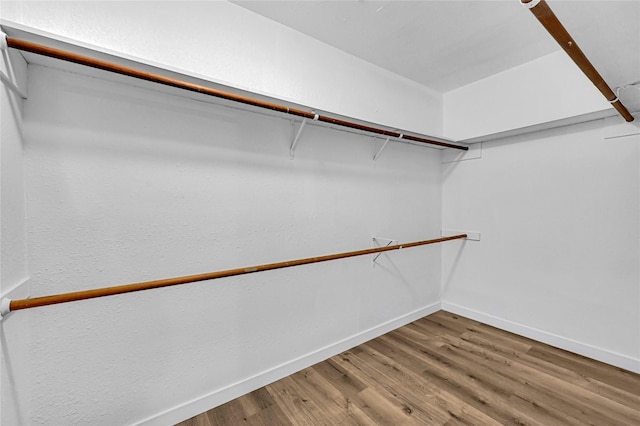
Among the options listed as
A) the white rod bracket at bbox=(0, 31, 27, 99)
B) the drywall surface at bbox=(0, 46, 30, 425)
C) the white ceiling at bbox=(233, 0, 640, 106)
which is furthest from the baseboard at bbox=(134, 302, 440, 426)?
the white ceiling at bbox=(233, 0, 640, 106)

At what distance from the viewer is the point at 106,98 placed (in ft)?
4.14

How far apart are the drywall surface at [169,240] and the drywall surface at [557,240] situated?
1.36 m

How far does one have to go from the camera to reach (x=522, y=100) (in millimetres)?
→ 2232

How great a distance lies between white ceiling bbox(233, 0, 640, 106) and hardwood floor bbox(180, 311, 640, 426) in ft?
6.00

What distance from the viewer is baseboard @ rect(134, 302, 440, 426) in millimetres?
1443

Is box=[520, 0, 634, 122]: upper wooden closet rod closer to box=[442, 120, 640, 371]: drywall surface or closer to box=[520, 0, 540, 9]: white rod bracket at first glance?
box=[520, 0, 540, 9]: white rod bracket

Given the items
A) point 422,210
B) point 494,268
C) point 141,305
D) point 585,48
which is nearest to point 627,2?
point 585,48

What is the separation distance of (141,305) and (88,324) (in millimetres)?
208

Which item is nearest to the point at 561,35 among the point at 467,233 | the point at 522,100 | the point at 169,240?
the point at 522,100

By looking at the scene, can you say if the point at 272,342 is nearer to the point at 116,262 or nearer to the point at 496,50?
the point at 116,262

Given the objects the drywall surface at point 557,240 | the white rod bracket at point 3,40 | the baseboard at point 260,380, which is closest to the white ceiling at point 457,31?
the drywall surface at point 557,240

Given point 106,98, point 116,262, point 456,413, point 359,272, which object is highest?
point 106,98

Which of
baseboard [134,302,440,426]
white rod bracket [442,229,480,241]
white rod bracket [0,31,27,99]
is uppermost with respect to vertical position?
white rod bracket [0,31,27,99]

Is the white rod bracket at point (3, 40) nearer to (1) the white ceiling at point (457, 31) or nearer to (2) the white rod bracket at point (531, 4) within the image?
(1) the white ceiling at point (457, 31)
